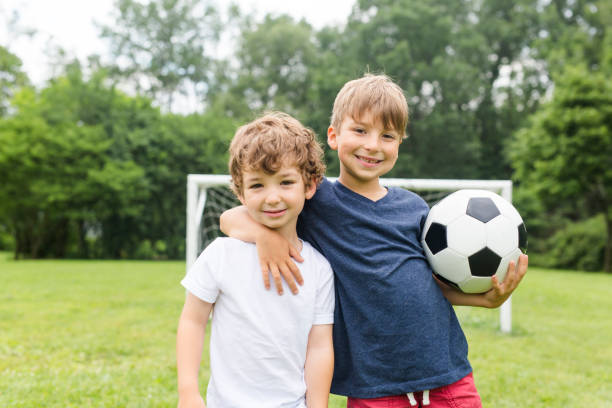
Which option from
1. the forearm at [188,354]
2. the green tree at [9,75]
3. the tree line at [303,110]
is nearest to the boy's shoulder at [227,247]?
the forearm at [188,354]

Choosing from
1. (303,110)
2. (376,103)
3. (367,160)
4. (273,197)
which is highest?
(303,110)

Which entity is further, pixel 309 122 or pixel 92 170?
pixel 309 122

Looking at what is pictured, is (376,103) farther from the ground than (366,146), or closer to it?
farther from the ground

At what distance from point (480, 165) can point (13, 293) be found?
21.1m

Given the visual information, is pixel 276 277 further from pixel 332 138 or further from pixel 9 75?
pixel 9 75

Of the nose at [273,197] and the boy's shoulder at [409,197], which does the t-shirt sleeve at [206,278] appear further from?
the boy's shoulder at [409,197]

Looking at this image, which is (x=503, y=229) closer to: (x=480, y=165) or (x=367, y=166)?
(x=367, y=166)

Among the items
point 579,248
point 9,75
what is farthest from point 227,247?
point 9,75

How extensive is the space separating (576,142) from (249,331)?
15.7 metres

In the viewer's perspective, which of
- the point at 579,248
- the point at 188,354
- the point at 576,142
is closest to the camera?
the point at 188,354

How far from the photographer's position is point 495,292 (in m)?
1.84

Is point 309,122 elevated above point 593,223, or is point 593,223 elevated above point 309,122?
point 309,122

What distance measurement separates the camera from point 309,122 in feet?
74.8

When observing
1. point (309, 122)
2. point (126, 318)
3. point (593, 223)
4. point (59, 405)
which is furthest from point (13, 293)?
point (593, 223)
